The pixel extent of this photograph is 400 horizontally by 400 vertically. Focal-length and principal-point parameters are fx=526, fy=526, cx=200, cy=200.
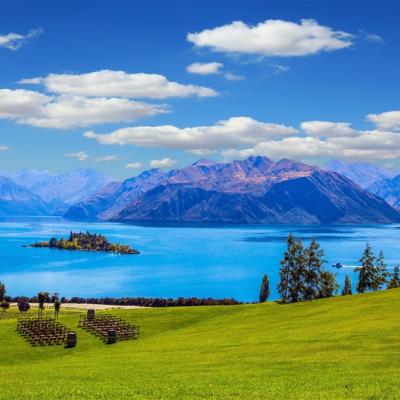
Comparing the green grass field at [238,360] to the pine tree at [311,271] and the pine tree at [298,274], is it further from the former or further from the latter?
the pine tree at [311,271]

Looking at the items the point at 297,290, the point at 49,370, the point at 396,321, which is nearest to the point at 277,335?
the point at 396,321

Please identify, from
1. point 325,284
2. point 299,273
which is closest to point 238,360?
point 299,273

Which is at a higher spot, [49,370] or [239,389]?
[239,389]

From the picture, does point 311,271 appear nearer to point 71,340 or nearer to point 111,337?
point 111,337

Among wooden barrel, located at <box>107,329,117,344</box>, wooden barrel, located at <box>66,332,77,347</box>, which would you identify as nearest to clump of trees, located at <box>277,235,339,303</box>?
wooden barrel, located at <box>107,329,117,344</box>

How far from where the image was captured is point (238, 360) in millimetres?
42906

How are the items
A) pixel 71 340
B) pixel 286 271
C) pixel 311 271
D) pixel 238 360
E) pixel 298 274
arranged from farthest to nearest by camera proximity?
pixel 311 271, pixel 298 274, pixel 286 271, pixel 71 340, pixel 238 360

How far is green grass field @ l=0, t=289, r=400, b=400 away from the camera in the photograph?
31.5m

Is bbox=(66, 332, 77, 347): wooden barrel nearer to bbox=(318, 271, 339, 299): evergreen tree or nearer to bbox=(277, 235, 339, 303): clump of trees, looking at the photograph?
bbox=(277, 235, 339, 303): clump of trees

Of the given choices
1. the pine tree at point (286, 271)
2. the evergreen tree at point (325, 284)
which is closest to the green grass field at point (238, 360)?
the pine tree at point (286, 271)

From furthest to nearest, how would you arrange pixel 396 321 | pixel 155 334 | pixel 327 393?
pixel 155 334
pixel 396 321
pixel 327 393

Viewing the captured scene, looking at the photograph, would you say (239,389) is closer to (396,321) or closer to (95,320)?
(396,321)

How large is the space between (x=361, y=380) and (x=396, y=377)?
2.21 meters

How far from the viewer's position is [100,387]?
3394cm
